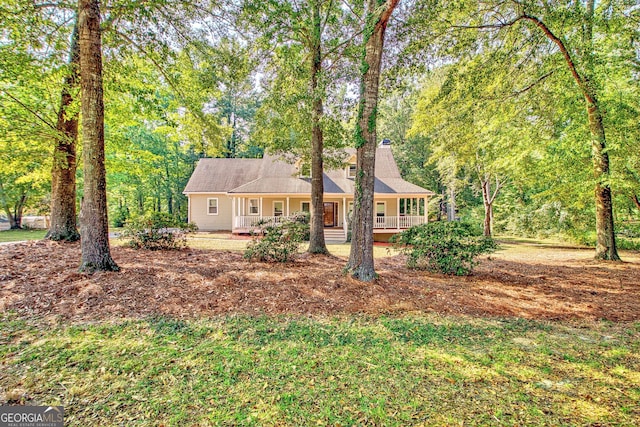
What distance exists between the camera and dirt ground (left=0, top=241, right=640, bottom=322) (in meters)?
4.43

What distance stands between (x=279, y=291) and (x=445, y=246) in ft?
13.2

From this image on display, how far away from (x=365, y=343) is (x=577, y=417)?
1884 millimetres

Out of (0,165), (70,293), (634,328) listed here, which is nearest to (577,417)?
(634,328)

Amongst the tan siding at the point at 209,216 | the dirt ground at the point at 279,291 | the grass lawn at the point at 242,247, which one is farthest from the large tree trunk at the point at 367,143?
the tan siding at the point at 209,216

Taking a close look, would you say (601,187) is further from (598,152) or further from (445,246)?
(445,246)

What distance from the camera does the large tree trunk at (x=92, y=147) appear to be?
18.8 ft

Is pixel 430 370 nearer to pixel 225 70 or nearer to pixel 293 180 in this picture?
pixel 225 70

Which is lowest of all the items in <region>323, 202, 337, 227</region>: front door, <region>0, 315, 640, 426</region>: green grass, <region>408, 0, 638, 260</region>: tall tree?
<region>0, 315, 640, 426</region>: green grass

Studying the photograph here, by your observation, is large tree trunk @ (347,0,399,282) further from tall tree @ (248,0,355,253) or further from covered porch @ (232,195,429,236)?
covered porch @ (232,195,429,236)

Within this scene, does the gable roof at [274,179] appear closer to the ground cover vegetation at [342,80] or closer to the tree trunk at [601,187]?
the ground cover vegetation at [342,80]

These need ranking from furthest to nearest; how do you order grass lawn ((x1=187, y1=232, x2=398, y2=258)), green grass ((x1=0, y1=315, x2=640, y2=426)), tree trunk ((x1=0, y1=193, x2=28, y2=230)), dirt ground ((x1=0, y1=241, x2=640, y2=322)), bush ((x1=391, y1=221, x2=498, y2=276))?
tree trunk ((x1=0, y1=193, x2=28, y2=230)) < grass lawn ((x1=187, y1=232, x2=398, y2=258)) < bush ((x1=391, y1=221, x2=498, y2=276)) < dirt ground ((x1=0, y1=241, x2=640, y2=322)) < green grass ((x1=0, y1=315, x2=640, y2=426))

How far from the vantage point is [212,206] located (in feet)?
69.0

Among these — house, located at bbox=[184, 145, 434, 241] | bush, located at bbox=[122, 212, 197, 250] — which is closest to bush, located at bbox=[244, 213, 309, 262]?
bush, located at bbox=[122, 212, 197, 250]

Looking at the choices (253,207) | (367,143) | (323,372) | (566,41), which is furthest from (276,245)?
(253,207)
